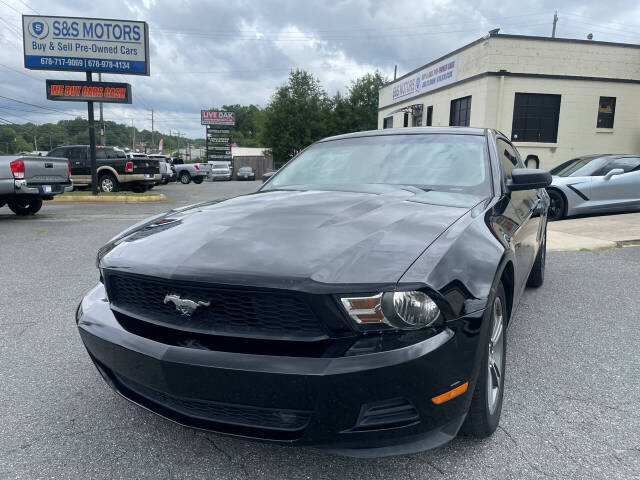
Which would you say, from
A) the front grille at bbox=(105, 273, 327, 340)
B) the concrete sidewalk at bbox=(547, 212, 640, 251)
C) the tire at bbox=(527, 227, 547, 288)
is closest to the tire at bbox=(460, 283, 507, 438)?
the front grille at bbox=(105, 273, 327, 340)

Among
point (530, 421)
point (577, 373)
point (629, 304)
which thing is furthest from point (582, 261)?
point (530, 421)

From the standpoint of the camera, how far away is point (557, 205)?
983 centimetres

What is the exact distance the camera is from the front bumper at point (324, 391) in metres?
1.54

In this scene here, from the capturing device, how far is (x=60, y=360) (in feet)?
9.93

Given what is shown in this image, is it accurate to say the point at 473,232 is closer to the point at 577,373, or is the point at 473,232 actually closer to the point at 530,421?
the point at 530,421

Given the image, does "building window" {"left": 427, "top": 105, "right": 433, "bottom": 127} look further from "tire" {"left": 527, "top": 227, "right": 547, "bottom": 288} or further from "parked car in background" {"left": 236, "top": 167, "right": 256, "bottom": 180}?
"parked car in background" {"left": 236, "top": 167, "right": 256, "bottom": 180}

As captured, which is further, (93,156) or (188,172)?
(188,172)

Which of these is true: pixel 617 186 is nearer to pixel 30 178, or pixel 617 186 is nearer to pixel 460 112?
pixel 460 112

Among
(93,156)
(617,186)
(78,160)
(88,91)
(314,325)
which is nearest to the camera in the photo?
(314,325)

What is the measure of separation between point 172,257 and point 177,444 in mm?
886

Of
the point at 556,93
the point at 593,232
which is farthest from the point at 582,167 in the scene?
the point at 556,93

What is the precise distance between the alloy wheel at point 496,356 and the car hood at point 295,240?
515 millimetres

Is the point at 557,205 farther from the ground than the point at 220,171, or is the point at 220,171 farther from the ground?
the point at 557,205

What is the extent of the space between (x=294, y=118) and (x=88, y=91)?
95.7 ft
